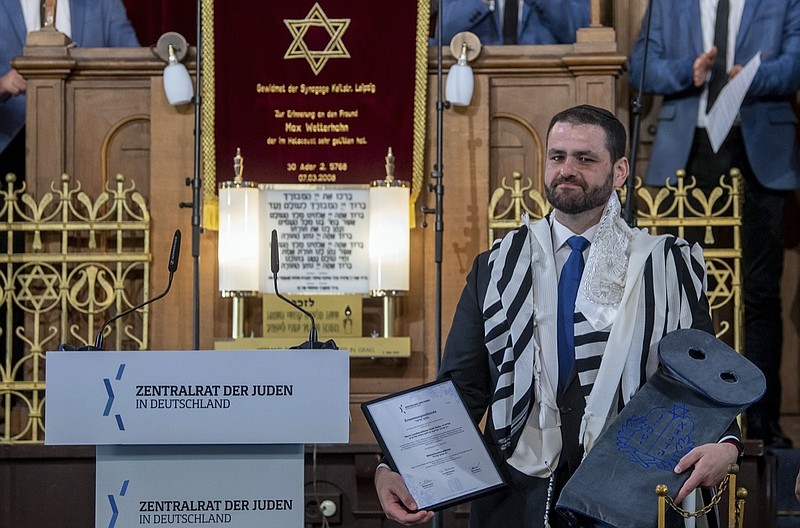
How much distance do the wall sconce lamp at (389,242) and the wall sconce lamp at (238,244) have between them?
0.55 metres

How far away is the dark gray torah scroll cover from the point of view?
2.65 m

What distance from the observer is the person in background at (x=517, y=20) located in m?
6.25

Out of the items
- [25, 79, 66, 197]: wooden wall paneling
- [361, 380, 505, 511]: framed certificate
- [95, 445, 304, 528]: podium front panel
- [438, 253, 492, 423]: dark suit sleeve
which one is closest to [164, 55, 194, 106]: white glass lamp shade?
[25, 79, 66, 197]: wooden wall paneling

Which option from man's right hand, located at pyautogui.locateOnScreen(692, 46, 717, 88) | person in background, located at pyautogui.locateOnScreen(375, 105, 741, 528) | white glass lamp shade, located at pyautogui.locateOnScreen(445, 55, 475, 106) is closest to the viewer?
person in background, located at pyautogui.locateOnScreen(375, 105, 741, 528)

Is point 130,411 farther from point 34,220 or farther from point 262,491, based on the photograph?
point 34,220

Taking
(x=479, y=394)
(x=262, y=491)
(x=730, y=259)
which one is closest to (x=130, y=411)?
(x=262, y=491)

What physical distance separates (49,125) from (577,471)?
13.4ft

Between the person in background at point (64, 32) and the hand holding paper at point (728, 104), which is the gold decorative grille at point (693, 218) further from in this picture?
the person in background at point (64, 32)

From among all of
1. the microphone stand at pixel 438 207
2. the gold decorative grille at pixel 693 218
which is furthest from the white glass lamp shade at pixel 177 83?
the gold decorative grille at pixel 693 218

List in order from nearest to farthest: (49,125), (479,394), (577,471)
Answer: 1. (577,471)
2. (479,394)
3. (49,125)

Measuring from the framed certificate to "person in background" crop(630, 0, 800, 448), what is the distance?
3.30 m

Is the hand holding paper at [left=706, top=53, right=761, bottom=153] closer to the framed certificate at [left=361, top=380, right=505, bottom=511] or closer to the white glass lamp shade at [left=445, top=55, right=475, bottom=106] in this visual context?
the white glass lamp shade at [left=445, top=55, right=475, bottom=106]

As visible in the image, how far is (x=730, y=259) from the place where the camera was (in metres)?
5.92

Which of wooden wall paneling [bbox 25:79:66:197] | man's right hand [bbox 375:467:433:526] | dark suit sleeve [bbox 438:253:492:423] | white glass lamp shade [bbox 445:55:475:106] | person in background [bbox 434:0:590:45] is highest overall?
person in background [bbox 434:0:590:45]
